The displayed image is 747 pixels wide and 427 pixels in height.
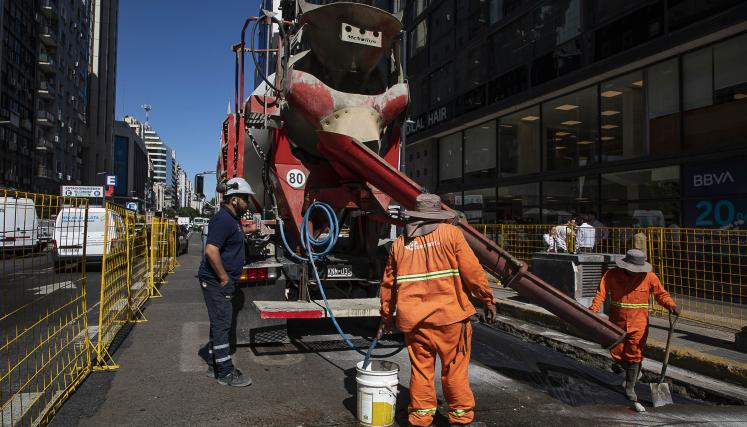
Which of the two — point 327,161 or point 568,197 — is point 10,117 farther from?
point 327,161

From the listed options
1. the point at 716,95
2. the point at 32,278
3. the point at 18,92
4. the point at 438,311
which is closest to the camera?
the point at 438,311

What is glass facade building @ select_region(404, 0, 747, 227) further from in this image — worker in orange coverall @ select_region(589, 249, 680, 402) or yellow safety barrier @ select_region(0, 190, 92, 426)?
yellow safety barrier @ select_region(0, 190, 92, 426)

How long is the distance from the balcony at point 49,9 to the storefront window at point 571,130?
56.1 meters

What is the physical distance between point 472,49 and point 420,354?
1605 centimetres

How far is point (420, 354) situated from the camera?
3.73m

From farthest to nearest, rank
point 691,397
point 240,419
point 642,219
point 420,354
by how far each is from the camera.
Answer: point 642,219 < point 691,397 < point 240,419 < point 420,354

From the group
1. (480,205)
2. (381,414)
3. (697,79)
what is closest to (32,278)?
(381,414)

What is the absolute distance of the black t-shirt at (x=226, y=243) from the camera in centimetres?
478

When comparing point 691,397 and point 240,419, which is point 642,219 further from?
point 240,419

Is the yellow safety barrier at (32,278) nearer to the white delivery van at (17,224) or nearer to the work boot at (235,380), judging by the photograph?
the white delivery van at (17,224)

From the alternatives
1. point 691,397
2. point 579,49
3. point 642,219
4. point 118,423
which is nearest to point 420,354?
point 118,423

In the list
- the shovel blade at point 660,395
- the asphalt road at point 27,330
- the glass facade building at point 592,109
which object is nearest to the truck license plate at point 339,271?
the asphalt road at point 27,330

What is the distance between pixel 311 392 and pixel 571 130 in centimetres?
1196

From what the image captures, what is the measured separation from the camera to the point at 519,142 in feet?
53.8
